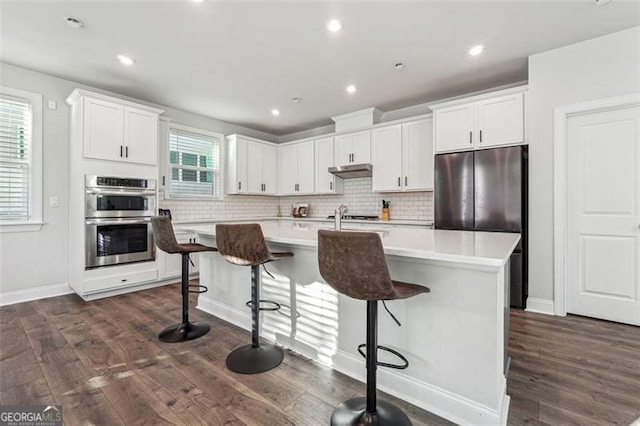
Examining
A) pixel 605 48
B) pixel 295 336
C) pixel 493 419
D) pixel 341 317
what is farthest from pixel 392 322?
pixel 605 48

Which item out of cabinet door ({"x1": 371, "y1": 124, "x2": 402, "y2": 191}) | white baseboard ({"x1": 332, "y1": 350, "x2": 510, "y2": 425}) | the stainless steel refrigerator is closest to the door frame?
the stainless steel refrigerator

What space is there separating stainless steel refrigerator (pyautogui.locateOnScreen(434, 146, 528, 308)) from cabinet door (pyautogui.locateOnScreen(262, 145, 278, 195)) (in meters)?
3.33

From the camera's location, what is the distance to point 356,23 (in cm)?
254

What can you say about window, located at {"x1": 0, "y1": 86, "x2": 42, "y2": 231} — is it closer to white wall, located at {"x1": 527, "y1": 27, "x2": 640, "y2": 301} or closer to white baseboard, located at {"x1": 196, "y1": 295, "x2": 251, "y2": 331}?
white baseboard, located at {"x1": 196, "y1": 295, "x2": 251, "y2": 331}

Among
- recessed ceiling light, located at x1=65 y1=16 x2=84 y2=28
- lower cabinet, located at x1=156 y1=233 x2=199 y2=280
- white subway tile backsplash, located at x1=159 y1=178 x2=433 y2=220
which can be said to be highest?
recessed ceiling light, located at x1=65 y1=16 x2=84 y2=28

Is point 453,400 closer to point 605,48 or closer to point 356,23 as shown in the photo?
point 356,23

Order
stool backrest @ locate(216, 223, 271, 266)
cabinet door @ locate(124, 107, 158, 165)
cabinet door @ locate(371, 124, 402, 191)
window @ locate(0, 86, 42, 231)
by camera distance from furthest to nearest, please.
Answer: cabinet door @ locate(371, 124, 402, 191)
cabinet door @ locate(124, 107, 158, 165)
window @ locate(0, 86, 42, 231)
stool backrest @ locate(216, 223, 271, 266)

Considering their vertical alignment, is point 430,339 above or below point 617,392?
above

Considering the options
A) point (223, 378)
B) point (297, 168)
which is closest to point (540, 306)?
point (223, 378)

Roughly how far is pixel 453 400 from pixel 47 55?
186 inches

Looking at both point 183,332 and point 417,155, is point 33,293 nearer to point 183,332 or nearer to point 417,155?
point 183,332

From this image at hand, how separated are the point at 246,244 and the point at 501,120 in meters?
3.23

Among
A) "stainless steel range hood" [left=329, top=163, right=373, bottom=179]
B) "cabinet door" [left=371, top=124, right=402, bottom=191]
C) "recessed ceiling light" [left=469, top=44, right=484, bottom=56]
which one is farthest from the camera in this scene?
"stainless steel range hood" [left=329, top=163, right=373, bottom=179]

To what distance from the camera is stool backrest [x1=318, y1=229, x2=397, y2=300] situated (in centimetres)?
129
